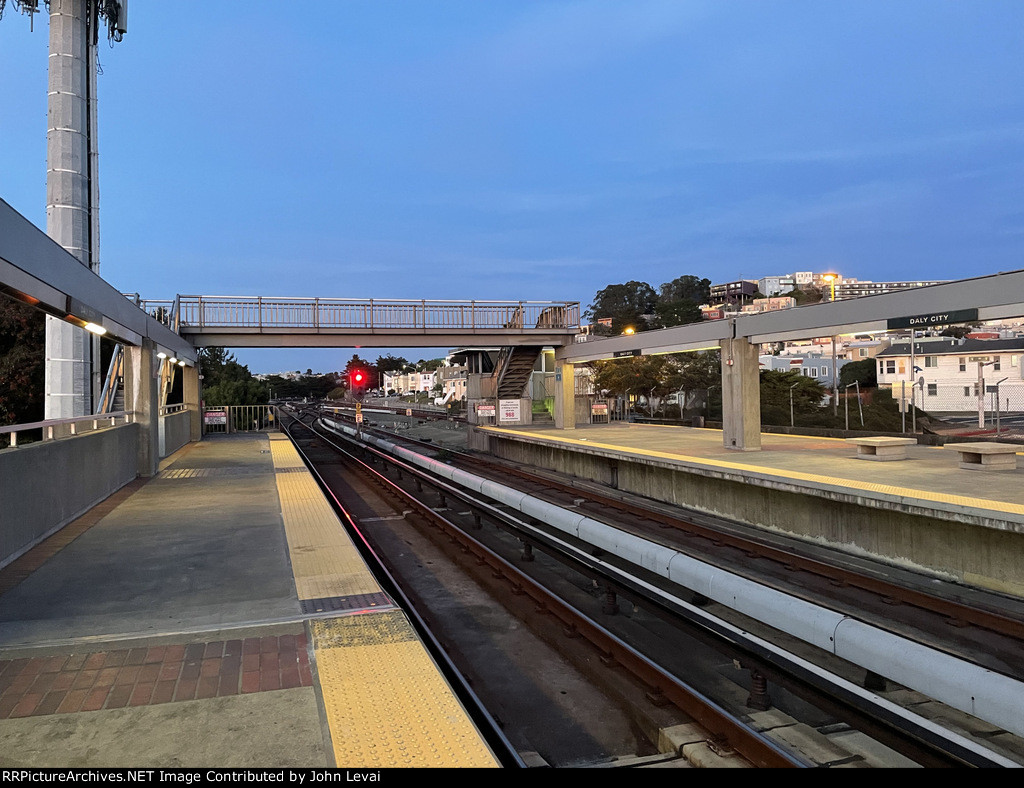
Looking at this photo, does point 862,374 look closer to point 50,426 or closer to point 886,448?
point 886,448

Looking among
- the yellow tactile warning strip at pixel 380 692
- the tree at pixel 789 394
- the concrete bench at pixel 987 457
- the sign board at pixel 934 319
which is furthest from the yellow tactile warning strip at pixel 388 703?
the tree at pixel 789 394

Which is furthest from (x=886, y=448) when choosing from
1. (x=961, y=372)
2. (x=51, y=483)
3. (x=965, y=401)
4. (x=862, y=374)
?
(x=862, y=374)

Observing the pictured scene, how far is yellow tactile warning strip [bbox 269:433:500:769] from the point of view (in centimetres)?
349

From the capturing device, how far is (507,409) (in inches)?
1140

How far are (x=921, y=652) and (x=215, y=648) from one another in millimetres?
5245

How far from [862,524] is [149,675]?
35.3 feet

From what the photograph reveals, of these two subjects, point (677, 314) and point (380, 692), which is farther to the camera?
point (677, 314)

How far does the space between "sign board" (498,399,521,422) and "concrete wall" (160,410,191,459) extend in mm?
12873

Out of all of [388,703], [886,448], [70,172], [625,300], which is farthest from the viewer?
[625,300]

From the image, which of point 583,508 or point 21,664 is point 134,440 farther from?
point 21,664

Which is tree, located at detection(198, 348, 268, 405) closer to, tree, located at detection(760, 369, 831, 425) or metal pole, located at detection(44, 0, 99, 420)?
metal pole, located at detection(44, 0, 99, 420)

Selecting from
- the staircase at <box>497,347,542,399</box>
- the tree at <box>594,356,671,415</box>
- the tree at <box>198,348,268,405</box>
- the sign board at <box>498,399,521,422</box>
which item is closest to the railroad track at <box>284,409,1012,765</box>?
the staircase at <box>497,347,542,399</box>
